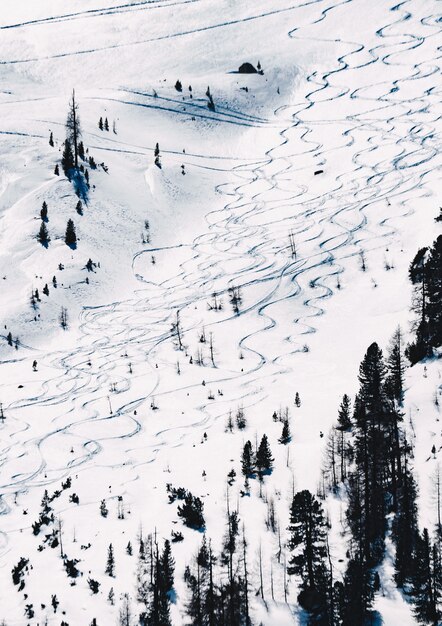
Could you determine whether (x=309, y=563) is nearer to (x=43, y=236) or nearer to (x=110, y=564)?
(x=110, y=564)

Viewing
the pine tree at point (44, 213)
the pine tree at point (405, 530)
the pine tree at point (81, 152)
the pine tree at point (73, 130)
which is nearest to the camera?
the pine tree at point (405, 530)

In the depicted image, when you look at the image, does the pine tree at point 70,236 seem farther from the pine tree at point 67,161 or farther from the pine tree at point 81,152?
the pine tree at point 81,152

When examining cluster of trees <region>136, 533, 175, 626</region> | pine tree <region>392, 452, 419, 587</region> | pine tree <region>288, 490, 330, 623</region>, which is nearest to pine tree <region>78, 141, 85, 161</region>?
cluster of trees <region>136, 533, 175, 626</region>

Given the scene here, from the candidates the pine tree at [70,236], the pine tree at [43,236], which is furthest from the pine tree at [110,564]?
the pine tree at [43,236]

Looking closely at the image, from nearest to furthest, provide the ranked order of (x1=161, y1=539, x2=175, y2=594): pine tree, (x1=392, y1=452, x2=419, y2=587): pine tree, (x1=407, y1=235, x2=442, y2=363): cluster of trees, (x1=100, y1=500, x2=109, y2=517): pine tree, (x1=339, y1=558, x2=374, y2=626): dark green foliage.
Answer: (x1=339, y1=558, x2=374, y2=626): dark green foliage → (x1=392, y1=452, x2=419, y2=587): pine tree → (x1=161, y1=539, x2=175, y2=594): pine tree → (x1=100, y1=500, x2=109, y2=517): pine tree → (x1=407, y1=235, x2=442, y2=363): cluster of trees

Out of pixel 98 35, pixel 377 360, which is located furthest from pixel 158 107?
pixel 377 360

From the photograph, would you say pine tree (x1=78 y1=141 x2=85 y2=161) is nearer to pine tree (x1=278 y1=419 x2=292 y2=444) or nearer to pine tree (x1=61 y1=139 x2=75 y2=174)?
pine tree (x1=61 y1=139 x2=75 y2=174)

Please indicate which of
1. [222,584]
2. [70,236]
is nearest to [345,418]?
[222,584]

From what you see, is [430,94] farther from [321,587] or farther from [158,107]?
[321,587]
